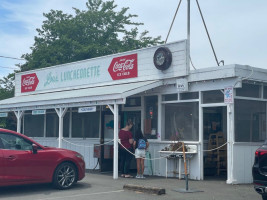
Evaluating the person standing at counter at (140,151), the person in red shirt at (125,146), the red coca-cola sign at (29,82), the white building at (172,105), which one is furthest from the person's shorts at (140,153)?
the red coca-cola sign at (29,82)

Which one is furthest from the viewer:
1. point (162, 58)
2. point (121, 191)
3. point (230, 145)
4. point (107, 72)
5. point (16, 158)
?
point (107, 72)

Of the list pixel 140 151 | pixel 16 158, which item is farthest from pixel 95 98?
pixel 16 158

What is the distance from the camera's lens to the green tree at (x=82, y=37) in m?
34.4

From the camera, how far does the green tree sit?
34.4 metres

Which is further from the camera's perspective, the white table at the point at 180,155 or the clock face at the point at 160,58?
the clock face at the point at 160,58

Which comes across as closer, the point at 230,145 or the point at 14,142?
the point at 14,142

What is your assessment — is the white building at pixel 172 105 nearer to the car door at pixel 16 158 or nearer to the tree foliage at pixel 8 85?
the car door at pixel 16 158

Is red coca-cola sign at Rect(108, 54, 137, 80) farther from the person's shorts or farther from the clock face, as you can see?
the person's shorts

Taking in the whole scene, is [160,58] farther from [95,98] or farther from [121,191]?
[121,191]

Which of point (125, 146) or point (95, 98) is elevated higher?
point (95, 98)

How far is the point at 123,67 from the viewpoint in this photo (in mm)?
16375

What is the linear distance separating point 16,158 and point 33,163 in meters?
0.47

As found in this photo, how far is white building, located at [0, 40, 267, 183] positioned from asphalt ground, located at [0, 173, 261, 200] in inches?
30.6

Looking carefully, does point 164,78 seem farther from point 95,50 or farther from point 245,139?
point 95,50
